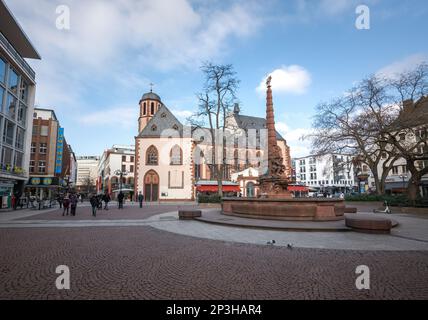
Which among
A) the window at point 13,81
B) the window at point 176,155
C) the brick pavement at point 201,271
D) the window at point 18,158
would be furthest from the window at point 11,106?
the brick pavement at point 201,271

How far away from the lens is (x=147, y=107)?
190ft

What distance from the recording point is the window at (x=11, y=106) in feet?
91.9

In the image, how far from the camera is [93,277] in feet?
16.9

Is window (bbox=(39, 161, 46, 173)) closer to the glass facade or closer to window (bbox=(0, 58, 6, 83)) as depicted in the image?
the glass facade

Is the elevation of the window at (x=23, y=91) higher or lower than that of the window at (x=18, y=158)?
higher

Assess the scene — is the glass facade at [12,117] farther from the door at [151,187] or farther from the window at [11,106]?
the door at [151,187]

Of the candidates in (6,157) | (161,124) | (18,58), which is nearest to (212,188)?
(161,124)

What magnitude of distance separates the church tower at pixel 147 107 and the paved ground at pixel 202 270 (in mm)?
Answer: 50621

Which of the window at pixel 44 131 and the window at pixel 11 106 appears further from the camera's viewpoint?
the window at pixel 44 131

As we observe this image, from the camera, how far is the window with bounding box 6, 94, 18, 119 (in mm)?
28002
